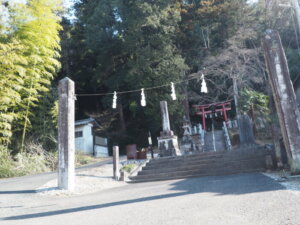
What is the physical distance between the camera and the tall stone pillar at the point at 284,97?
6414 mm

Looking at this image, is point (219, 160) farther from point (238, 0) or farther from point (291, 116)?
point (238, 0)

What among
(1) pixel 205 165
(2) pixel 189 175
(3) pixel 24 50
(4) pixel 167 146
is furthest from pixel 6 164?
(1) pixel 205 165

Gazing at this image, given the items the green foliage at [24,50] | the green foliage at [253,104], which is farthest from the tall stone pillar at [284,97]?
the green foliage at [24,50]

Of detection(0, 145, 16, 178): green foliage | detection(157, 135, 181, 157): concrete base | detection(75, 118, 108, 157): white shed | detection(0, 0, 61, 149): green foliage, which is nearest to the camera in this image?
detection(0, 145, 16, 178): green foliage

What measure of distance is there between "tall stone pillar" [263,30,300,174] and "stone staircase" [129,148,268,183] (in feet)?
6.37

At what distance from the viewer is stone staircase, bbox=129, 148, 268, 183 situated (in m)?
8.71

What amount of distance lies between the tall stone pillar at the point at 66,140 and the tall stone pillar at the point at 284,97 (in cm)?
620

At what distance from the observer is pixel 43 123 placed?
14000 millimetres

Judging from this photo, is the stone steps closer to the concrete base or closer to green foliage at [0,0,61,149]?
the concrete base

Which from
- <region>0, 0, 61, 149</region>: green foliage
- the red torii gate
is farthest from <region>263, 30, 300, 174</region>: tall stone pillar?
the red torii gate

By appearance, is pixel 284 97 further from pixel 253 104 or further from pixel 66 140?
pixel 253 104

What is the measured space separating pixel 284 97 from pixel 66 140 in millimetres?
6503

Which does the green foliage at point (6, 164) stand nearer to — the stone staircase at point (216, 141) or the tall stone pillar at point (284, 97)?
the tall stone pillar at point (284, 97)

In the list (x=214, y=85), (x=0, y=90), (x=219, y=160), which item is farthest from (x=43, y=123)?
(x=214, y=85)
